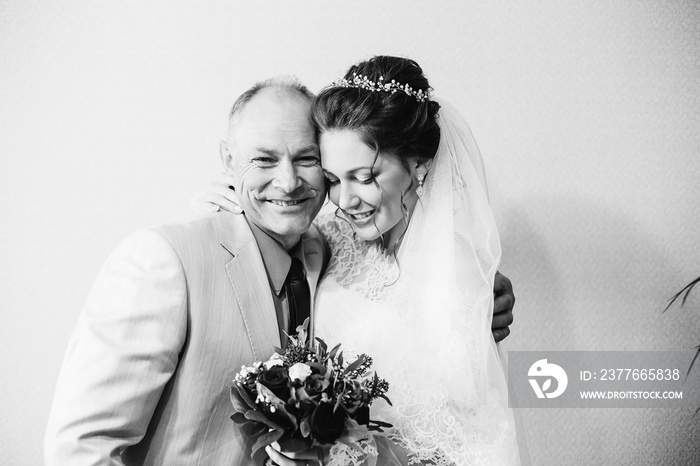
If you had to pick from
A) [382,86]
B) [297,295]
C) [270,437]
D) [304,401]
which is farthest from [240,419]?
[382,86]

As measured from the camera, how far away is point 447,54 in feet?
9.64

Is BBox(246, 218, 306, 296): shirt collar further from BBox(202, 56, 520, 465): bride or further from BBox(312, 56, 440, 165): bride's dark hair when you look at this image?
BBox(312, 56, 440, 165): bride's dark hair

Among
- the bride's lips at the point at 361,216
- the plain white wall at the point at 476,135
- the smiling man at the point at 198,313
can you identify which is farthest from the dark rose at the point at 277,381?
the plain white wall at the point at 476,135

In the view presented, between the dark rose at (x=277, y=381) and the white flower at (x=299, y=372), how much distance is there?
0.03m

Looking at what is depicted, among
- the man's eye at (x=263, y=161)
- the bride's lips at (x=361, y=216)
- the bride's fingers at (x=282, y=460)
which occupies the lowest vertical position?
the bride's fingers at (x=282, y=460)

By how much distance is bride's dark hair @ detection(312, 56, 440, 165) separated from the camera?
210 centimetres

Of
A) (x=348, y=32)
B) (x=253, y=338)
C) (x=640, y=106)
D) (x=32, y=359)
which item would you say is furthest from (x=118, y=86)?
(x=640, y=106)

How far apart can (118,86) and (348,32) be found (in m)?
1.21

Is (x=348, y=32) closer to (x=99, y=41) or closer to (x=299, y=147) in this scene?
(x=299, y=147)

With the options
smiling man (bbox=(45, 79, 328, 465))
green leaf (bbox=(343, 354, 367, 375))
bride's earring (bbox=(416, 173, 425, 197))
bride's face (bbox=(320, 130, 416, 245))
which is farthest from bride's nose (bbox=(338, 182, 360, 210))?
green leaf (bbox=(343, 354, 367, 375))

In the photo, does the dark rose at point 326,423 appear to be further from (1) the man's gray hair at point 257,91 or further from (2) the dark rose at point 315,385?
(1) the man's gray hair at point 257,91

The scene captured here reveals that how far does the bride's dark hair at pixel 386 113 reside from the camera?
2.10 metres

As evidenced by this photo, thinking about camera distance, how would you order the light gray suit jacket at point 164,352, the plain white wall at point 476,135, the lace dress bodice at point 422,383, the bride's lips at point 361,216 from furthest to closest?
1. the plain white wall at point 476,135
2. the bride's lips at point 361,216
3. the lace dress bodice at point 422,383
4. the light gray suit jacket at point 164,352

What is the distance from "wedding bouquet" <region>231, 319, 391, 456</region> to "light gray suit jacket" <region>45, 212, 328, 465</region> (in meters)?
0.19
